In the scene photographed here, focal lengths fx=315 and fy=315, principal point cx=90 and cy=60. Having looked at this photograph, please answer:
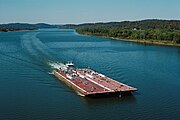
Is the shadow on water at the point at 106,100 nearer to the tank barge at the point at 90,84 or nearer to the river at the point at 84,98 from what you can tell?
the river at the point at 84,98

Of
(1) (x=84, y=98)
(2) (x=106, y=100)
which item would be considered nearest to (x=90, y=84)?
(1) (x=84, y=98)

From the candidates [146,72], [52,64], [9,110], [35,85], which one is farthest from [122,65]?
[9,110]

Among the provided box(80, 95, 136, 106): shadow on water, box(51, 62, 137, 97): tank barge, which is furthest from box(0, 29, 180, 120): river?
box(51, 62, 137, 97): tank barge

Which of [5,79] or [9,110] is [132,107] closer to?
[9,110]

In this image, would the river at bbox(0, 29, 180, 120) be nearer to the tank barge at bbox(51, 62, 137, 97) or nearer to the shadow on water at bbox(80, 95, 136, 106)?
the shadow on water at bbox(80, 95, 136, 106)

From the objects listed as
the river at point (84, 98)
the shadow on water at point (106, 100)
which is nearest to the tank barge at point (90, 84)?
the shadow on water at point (106, 100)

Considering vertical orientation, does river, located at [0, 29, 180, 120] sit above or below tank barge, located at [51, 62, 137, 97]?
below

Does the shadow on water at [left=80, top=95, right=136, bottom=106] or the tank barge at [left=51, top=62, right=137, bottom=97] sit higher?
the tank barge at [left=51, top=62, right=137, bottom=97]

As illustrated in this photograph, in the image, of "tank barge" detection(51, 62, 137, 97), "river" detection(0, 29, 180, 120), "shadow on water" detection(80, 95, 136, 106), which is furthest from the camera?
"tank barge" detection(51, 62, 137, 97)

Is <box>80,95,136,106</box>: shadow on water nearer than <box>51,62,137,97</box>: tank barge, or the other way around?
<box>80,95,136,106</box>: shadow on water

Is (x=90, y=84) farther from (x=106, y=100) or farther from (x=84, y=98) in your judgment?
(x=106, y=100)

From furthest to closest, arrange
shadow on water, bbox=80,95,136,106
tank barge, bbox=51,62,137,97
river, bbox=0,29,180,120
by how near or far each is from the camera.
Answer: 1. tank barge, bbox=51,62,137,97
2. shadow on water, bbox=80,95,136,106
3. river, bbox=0,29,180,120
